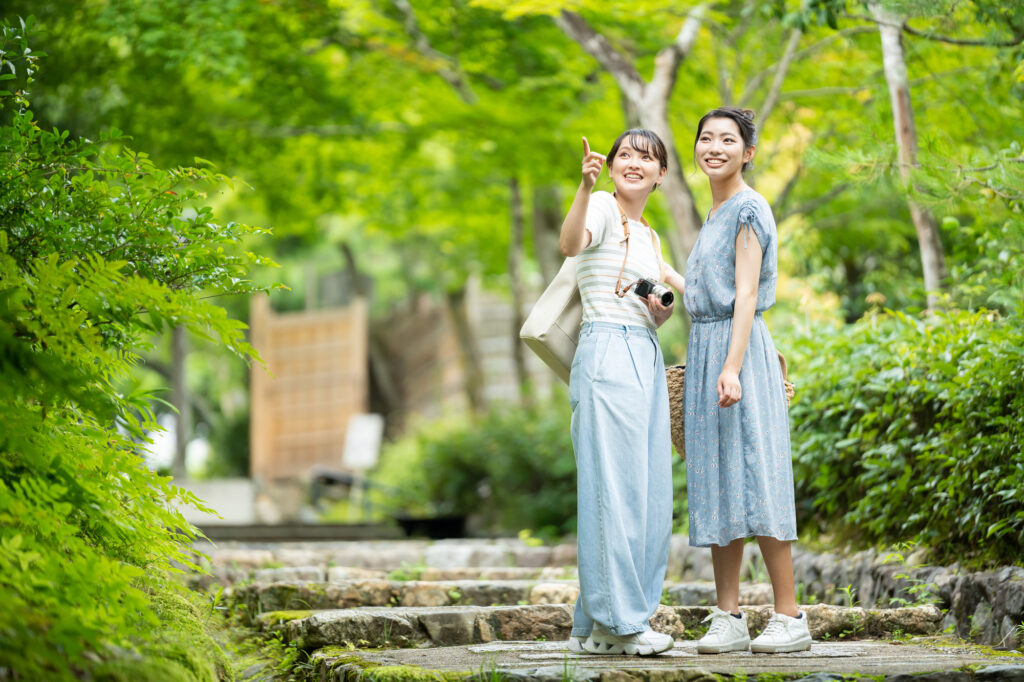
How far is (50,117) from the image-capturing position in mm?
9305

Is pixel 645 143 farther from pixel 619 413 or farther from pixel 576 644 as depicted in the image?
pixel 576 644

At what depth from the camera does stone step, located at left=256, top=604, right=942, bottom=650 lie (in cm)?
353

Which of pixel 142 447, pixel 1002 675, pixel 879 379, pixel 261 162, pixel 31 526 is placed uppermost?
pixel 261 162

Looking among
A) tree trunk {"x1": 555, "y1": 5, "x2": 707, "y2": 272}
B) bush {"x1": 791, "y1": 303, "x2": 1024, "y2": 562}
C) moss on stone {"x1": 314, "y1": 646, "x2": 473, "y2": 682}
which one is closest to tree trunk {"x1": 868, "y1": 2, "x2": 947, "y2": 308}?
bush {"x1": 791, "y1": 303, "x2": 1024, "y2": 562}

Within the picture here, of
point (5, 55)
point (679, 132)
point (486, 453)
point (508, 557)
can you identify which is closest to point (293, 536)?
point (486, 453)

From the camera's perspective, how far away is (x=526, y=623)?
12.3ft

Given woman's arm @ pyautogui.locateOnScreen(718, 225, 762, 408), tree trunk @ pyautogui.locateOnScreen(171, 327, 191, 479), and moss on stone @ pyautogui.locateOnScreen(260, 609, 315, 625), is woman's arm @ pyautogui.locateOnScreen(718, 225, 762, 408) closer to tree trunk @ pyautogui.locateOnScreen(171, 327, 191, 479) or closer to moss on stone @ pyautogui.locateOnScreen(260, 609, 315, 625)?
moss on stone @ pyautogui.locateOnScreen(260, 609, 315, 625)

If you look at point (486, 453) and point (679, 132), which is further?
point (486, 453)

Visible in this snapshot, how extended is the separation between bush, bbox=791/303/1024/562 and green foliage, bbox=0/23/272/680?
2714mm

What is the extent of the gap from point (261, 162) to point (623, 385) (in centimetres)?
819

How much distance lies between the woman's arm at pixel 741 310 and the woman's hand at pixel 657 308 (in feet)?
0.67

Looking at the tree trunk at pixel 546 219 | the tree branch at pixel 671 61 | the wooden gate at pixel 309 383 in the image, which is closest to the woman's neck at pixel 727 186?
the tree branch at pixel 671 61

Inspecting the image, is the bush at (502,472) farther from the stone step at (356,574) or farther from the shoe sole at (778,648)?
the shoe sole at (778,648)

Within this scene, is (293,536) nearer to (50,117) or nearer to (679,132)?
(50,117)
